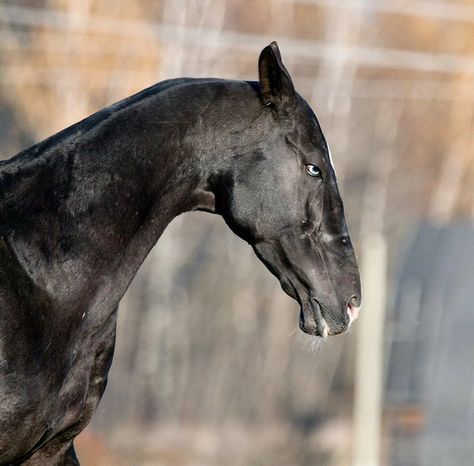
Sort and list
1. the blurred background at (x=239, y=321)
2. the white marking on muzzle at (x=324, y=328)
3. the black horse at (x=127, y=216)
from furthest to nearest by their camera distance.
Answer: the blurred background at (x=239, y=321) < the white marking on muzzle at (x=324, y=328) < the black horse at (x=127, y=216)

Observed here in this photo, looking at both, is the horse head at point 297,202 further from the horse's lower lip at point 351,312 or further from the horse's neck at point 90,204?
the horse's neck at point 90,204

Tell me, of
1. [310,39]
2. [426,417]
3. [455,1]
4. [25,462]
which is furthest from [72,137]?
[455,1]

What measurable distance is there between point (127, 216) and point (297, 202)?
0.59 meters

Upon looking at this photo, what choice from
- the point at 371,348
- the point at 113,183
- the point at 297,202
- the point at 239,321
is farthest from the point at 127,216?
the point at 239,321

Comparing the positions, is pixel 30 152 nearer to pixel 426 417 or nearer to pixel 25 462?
pixel 25 462

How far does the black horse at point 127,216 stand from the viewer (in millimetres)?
3688

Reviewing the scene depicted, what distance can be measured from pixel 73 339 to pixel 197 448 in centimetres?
777

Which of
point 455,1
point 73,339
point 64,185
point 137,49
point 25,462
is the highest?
point 64,185

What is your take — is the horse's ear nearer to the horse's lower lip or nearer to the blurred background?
the horse's lower lip

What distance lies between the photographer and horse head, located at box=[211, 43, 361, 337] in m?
4.05

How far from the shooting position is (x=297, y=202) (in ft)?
13.3

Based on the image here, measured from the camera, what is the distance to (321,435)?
38.2ft

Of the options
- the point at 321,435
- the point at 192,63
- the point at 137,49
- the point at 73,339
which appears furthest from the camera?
the point at 137,49

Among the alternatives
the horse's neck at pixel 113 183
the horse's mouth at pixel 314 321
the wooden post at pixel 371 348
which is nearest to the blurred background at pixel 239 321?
the wooden post at pixel 371 348
